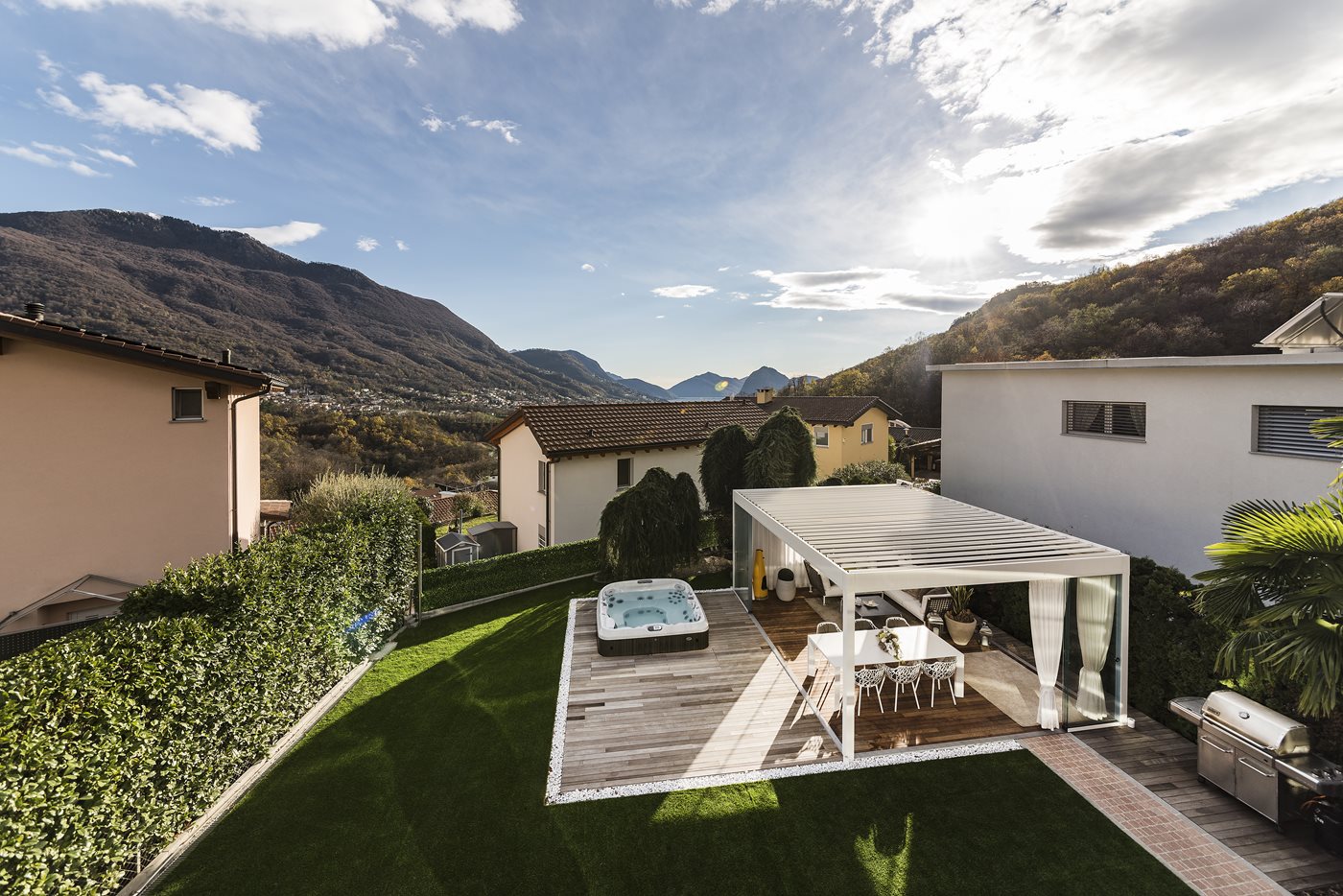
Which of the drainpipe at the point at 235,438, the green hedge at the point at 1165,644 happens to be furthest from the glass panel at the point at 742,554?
the drainpipe at the point at 235,438

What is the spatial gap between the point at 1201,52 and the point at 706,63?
10857mm

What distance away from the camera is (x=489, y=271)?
34.6m

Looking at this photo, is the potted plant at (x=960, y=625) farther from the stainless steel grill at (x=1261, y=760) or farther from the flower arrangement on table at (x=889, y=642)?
the stainless steel grill at (x=1261, y=760)

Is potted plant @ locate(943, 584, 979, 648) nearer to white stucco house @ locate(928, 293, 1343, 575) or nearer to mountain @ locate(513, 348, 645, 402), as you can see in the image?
white stucco house @ locate(928, 293, 1343, 575)

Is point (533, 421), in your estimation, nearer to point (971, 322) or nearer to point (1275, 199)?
point (1275, 199)

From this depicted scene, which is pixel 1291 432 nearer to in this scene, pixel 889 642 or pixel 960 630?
pixel 960 630

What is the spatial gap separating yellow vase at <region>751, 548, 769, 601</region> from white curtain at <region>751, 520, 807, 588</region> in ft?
0.73

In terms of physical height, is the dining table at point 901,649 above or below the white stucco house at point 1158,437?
below

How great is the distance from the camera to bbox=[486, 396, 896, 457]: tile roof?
19312mm

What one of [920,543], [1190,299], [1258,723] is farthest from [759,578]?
[1190,299]

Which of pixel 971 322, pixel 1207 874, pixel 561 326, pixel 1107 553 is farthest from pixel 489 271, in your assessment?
pixel 971 322

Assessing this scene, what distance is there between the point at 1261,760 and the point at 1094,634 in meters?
2.02

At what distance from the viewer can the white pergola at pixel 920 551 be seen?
23.3 ft

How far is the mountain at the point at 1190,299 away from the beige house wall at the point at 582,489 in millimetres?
20428
